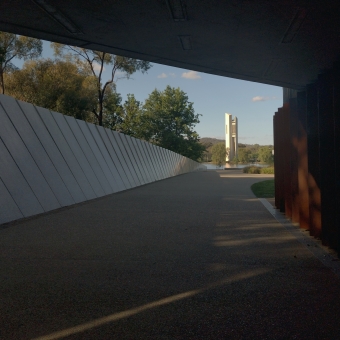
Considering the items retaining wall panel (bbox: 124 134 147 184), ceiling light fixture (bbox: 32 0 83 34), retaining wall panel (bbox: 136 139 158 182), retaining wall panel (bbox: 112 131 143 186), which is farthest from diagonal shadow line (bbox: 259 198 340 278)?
retaining wall panel (bbox: 136 139 158 182)

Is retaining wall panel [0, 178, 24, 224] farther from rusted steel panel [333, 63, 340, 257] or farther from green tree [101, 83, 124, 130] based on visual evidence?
green tree [101, 83, 124, 130]

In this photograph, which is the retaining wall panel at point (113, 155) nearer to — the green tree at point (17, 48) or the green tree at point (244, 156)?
the green tree at point (17, 48)

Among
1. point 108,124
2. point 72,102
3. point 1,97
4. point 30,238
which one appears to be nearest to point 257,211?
point 30,238

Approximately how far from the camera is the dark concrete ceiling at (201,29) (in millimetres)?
4785

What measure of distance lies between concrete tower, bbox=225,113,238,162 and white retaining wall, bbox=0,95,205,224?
9176cm

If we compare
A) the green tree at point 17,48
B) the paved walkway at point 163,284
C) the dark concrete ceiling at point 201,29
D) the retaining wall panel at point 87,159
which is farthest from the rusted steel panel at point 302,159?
the green tree at point 17,48

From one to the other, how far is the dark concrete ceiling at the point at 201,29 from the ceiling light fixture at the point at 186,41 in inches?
0.6

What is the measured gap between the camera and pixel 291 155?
30.2 feet

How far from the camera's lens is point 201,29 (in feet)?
18.5

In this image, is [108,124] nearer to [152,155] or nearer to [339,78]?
[152,155]

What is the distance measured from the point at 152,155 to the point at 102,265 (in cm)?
2595

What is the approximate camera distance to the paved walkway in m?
3.50

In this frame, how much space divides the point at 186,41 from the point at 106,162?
1236cm

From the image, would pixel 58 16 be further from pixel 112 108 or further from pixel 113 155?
pixel 112 108
